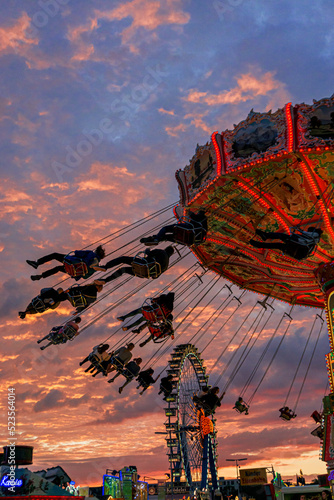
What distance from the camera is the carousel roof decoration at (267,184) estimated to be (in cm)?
1261

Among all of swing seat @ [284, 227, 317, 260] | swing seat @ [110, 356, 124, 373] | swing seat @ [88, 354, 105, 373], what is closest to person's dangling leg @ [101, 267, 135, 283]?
swing seat @ [88, 354, 105, 373]

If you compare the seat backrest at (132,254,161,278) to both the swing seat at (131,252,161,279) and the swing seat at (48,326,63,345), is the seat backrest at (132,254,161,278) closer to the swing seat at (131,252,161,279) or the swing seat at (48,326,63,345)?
the swing seat at (131,252,161,279)

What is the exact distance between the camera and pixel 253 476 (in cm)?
3338

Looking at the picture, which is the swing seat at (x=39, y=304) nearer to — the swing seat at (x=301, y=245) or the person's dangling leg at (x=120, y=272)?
the person's dangling leg at (x=120, y=272)

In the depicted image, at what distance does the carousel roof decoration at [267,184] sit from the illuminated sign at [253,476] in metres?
20.1

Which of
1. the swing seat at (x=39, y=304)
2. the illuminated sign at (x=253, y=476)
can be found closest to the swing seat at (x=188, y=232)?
the swing seat at (x=39, y=304)

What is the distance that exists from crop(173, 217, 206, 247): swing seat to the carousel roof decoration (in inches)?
88.3

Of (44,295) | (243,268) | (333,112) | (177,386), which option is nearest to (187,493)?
(177,386)

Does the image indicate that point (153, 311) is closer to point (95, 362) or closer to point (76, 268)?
point (95, 362)

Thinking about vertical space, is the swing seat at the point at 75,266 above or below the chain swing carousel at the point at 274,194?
below

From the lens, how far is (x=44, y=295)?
12102mm

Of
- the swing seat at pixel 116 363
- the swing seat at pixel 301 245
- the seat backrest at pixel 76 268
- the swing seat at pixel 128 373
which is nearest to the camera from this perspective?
the swing seat at pixel 301 245

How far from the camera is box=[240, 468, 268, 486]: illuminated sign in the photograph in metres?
32.7

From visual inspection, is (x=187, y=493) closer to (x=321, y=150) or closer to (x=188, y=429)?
(x=188, y=429)
